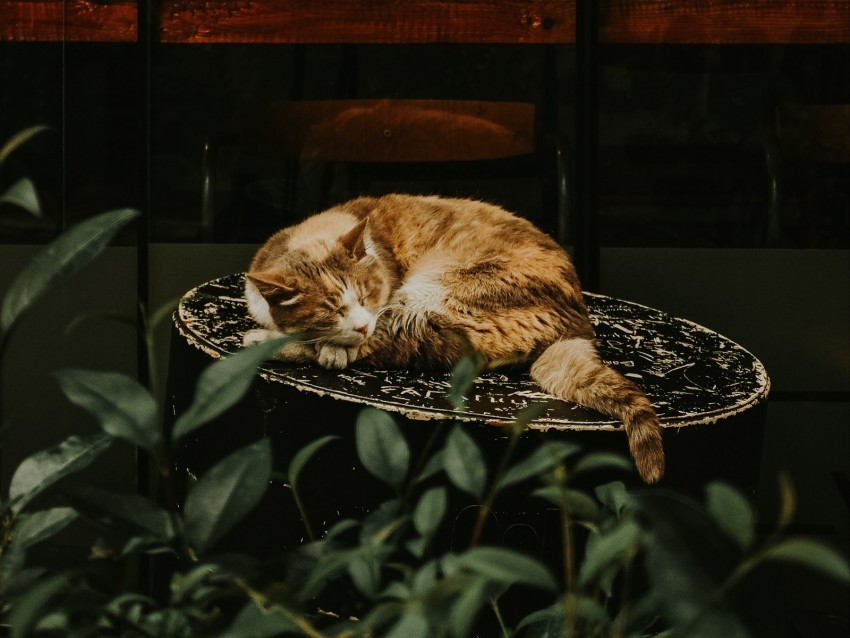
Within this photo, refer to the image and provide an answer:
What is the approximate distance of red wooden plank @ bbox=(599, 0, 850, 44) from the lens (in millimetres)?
2451

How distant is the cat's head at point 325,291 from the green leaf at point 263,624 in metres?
1.25

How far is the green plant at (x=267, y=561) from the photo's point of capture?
35 centimetres

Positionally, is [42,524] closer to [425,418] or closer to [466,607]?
[466,607]

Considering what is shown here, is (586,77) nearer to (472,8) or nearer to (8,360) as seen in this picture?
(472,8)

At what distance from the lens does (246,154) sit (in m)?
2.56

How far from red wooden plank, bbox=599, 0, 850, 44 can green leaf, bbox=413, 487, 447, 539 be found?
2.24 meters

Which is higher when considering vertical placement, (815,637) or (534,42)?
(534,42)

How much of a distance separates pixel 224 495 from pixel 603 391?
1.01 m

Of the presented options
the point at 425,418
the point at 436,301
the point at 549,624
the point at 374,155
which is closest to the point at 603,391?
the point at 425,418

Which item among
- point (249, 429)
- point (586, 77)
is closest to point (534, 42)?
point (586, 77)

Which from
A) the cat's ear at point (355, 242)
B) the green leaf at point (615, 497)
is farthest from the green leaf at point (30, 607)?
the cat's ear at point (355, 242)

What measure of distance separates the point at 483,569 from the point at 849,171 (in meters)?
2.52

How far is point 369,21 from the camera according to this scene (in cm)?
249

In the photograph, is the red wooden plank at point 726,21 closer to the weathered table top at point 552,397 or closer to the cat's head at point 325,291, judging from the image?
the weathered table top at point 552,397
